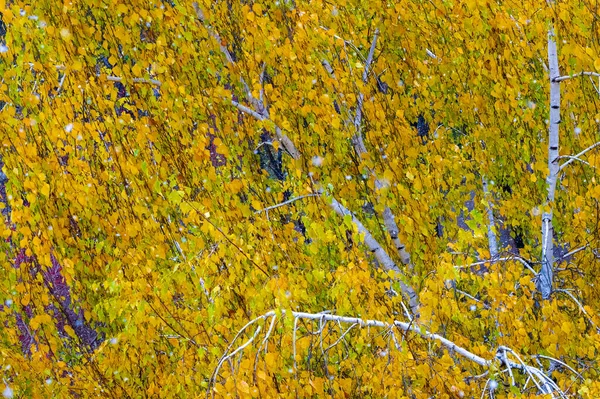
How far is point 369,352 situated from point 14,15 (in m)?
3.74

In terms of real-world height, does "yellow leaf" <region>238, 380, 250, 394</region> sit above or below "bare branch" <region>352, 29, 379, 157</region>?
below

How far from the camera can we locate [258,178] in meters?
6.73

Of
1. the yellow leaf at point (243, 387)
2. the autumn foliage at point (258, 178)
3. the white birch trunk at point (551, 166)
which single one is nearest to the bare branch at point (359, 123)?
the autumn foliage at point (258, 178)

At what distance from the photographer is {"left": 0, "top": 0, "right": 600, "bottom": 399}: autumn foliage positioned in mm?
4793

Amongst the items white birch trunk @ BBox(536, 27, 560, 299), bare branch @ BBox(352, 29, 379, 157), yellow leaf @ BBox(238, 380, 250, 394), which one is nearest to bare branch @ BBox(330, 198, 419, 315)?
bare branch @ BBox(352, 29, 379, 157)

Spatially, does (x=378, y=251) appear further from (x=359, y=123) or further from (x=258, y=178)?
(x=258, y=178)

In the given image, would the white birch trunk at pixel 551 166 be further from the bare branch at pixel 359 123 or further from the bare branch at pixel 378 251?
the bare branch at pixel 359 123

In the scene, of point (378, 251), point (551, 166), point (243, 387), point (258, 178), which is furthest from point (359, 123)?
point (243, 387)

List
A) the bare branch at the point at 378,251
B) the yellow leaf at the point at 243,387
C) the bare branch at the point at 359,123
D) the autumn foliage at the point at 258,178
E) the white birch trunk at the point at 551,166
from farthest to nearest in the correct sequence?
the bare branch at the point at 359,123 < the bare branch at the point at 378,251 < the white birch trunk at the point at 551,166 < the autumn foliage at the point at 258,178 < the yellow leaf at the point at 243,387

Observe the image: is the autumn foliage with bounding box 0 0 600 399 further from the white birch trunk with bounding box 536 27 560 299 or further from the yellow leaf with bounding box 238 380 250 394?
the yellow leaf with bounding box 238 380 250 394

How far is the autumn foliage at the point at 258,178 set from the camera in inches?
189

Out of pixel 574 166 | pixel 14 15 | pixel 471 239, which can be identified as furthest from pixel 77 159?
pixel 574 166

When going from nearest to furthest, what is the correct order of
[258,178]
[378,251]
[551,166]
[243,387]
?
[243,387] < [551,166] < [378,251] < [258,178]

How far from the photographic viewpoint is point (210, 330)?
5.34 m
